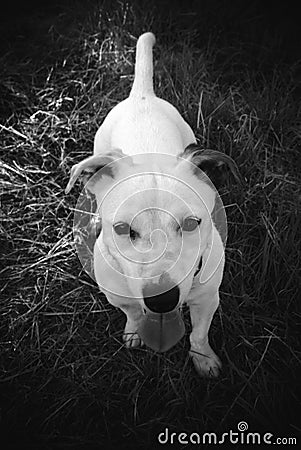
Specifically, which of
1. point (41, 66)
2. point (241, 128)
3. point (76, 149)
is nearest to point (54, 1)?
point (41, 66)

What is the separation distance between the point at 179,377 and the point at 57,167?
6.16ft

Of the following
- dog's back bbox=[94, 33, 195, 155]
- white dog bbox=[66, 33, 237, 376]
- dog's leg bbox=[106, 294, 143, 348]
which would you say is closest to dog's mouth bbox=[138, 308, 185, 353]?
white dog bbox=[66, 33, 237, 376]

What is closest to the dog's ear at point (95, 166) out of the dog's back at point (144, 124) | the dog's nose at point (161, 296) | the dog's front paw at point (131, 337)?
the dog's back at point (144, 124)

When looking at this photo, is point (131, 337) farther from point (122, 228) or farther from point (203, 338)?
point (122, 228)

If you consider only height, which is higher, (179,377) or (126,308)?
(126,308)

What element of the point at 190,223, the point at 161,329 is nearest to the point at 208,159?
the point at 190,223

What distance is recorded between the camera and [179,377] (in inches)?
108

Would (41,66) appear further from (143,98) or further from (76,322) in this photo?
(76,322)

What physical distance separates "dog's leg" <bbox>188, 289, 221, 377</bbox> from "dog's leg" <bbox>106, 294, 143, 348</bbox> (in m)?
0.26

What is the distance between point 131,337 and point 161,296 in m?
0.81

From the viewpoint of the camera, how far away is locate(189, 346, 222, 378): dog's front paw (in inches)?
109

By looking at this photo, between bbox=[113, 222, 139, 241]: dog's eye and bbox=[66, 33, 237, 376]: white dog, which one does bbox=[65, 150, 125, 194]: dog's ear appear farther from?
bbox=[113, 222, 139, 241]: dog's eye

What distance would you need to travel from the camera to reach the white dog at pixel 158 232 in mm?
2172

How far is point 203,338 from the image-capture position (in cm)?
276
